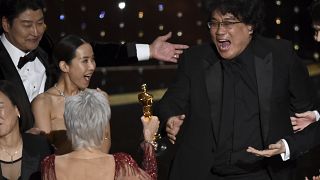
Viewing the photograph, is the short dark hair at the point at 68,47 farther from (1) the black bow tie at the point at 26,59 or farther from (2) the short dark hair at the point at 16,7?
(2) the short dark hair at the point at 16,7

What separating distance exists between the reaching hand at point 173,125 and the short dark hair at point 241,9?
1.85ft

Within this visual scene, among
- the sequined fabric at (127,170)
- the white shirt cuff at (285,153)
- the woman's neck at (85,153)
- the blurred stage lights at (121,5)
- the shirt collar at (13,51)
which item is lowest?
the white shirt cuff at (285,153)

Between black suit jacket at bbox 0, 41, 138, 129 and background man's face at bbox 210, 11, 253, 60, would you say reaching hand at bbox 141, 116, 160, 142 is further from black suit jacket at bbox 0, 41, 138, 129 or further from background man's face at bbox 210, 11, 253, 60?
black suit jacket at bbox 0, 41, 138, 129

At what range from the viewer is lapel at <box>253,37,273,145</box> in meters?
3.70

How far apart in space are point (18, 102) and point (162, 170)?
9.83ft

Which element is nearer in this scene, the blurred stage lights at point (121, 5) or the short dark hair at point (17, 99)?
the short dark hair at point (17, 99)

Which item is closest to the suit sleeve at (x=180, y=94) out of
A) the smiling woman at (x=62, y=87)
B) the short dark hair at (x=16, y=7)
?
the smiling woman at (x=62, y=87)

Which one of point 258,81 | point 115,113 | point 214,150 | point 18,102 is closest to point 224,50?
point 258,81

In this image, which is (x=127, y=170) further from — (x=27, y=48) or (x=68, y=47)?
(x=27, y=48)

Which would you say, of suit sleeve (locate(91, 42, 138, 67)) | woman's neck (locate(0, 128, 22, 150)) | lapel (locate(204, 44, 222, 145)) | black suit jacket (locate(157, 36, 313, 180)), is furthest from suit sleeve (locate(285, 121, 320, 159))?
suit sleeve (locate(91, 42, 138, 67))

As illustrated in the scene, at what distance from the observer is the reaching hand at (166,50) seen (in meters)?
4.46

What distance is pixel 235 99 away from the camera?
378 cm

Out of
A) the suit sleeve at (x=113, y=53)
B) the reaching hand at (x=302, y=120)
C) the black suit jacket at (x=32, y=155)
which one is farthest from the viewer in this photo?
the suit sleeve at (x=113, y=53)

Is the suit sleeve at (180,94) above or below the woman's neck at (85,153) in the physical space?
above
